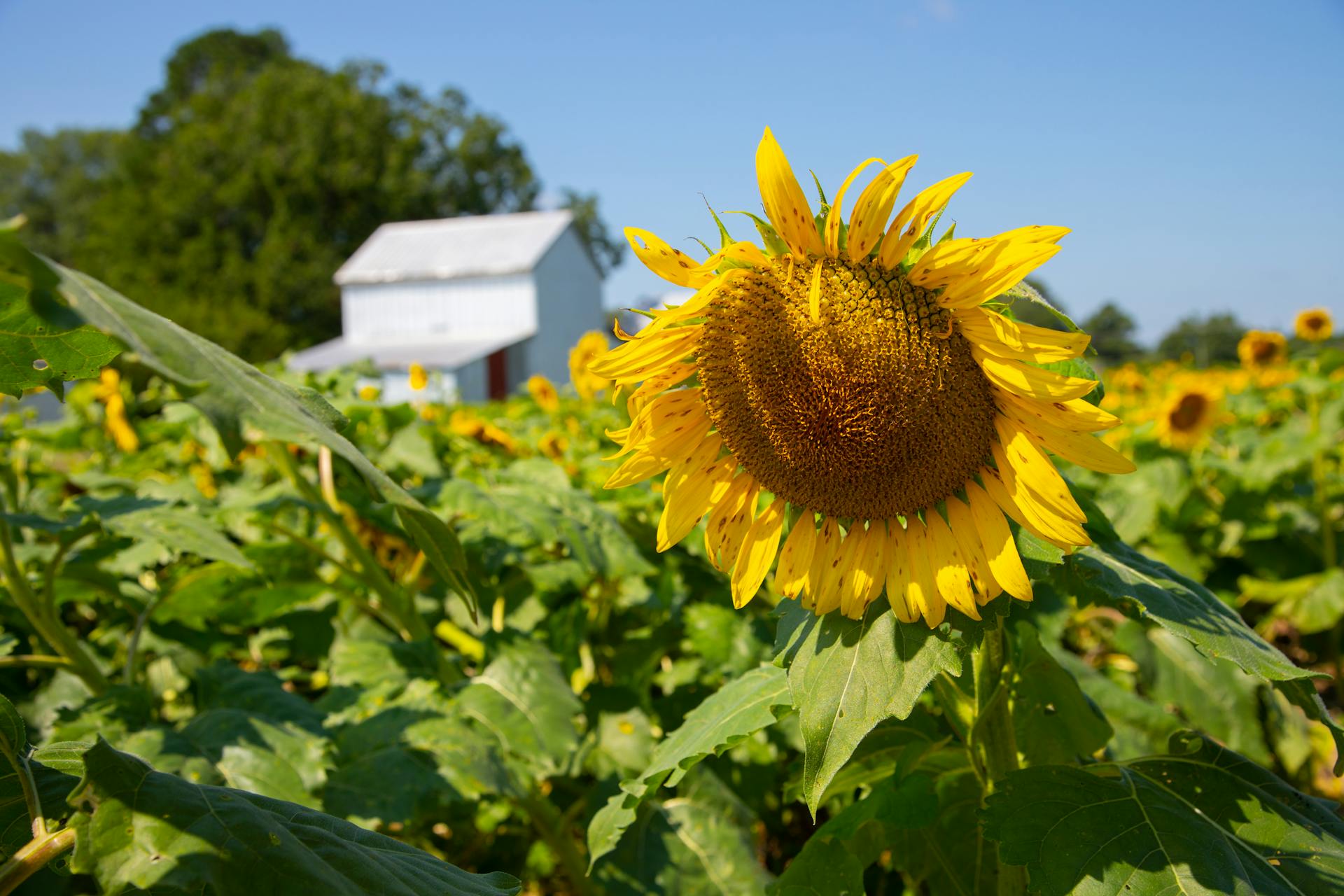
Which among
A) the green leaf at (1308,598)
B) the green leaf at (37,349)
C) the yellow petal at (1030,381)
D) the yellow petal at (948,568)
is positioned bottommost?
the green leaf at (1308,598)

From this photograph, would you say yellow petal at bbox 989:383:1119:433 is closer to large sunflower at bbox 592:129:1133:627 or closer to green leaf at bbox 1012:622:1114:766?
large sunflower at bbox 592:129:1133:627

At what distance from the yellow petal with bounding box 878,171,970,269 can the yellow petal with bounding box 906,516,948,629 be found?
14.0 inches

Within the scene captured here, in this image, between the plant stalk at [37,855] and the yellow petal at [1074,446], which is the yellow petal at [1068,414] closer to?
the yellow petal at [1074,446]

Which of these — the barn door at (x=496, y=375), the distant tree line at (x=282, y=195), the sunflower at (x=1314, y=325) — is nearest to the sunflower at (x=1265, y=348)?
the sunflower at (x=1314, y=325)

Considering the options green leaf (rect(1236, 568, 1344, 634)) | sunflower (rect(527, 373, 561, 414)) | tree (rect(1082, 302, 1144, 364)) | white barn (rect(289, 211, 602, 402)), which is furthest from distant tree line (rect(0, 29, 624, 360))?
green leaf (rect(1236, 568, 1344, 634))

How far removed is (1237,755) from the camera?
1.37 meters

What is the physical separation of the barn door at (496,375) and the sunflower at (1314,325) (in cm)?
2326

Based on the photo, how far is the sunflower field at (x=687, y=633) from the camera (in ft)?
3.11

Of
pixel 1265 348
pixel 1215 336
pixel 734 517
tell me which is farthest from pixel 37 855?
pixel 1215 336

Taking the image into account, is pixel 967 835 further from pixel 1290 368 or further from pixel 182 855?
pixel 1290 368

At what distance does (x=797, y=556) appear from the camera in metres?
1.28

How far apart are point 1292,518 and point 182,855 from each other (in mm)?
4911

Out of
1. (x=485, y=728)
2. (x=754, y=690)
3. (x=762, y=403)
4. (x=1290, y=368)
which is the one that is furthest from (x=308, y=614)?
(x=1290, y=368)

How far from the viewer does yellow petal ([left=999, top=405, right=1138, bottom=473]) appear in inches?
43.8
